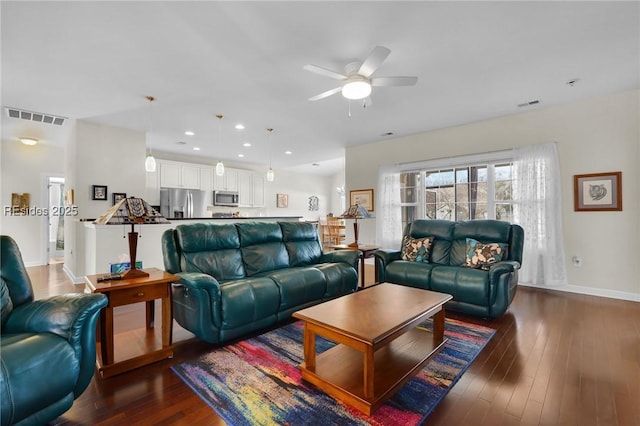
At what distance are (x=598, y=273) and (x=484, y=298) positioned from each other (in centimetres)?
→ 225

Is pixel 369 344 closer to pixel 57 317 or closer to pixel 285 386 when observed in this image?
pixel 285 386

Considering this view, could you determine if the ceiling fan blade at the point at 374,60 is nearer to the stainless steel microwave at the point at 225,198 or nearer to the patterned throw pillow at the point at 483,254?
the patterned throw pillow at the point at 483,254

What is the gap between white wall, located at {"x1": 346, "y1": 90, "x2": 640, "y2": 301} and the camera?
3684 mm

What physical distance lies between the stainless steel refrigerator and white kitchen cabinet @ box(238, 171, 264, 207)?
1.26 metres

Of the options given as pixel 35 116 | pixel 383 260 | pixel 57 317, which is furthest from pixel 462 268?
pixel 35 116

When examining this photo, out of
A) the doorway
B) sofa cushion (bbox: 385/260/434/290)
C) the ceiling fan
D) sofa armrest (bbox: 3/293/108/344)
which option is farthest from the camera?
the doorway

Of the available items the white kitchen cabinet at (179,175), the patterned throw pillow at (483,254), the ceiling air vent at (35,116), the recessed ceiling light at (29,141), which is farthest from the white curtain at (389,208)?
the recessed ceiling light at (29,141)

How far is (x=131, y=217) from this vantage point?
2.25 metres

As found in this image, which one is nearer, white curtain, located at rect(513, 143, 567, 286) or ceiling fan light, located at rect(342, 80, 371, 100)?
ceiling fan light, located at rect(342, 80, 371, 100)

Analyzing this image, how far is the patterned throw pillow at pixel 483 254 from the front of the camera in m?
3.25

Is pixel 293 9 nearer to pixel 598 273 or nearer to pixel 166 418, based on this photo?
pixel 166 418

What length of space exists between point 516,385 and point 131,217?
2.98m

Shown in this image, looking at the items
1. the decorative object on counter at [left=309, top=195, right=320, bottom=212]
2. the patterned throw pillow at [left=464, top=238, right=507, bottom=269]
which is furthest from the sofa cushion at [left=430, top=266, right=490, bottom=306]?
the decorative object on counter at [left=309, top=195, right=320, bottom=212]

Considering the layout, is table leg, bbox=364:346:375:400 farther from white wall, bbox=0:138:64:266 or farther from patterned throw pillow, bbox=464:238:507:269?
white wall, bbox=0:138:64:266
